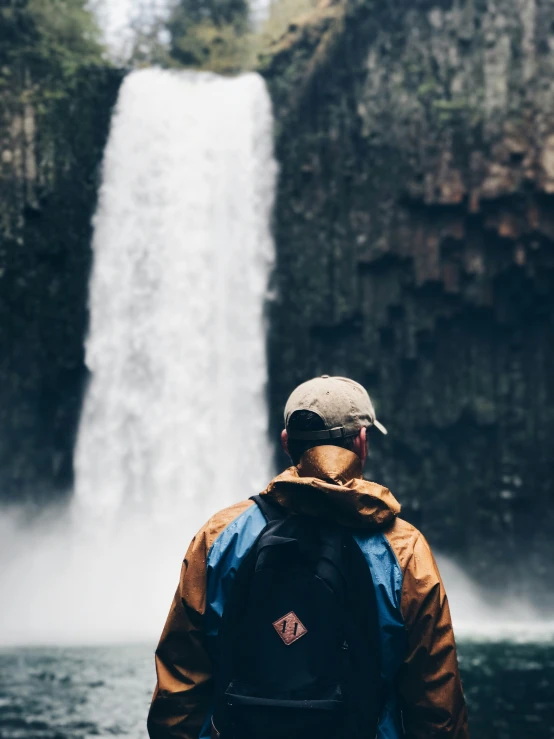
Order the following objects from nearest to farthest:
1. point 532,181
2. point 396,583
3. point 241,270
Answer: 1. point 396,583
2. point 532,181
3. point 241,270

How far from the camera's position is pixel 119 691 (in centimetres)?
814

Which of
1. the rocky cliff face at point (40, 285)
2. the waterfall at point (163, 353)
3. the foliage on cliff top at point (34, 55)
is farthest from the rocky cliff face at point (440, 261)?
the foliage on cliff top at point (34, 55)

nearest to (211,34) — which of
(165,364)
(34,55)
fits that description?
(34,55)

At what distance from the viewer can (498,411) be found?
592 inches

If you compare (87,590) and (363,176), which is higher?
(363,176)

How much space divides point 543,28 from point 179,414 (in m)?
9.45

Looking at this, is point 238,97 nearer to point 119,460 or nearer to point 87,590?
point 119,460

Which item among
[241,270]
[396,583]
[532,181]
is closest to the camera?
[396,583]

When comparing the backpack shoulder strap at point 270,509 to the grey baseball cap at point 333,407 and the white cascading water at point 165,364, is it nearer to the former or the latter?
the grey baseball cap at point 333,407

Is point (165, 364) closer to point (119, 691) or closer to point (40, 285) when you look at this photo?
point (40, 285)

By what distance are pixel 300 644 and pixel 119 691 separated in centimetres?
712

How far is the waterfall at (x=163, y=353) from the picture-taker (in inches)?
574

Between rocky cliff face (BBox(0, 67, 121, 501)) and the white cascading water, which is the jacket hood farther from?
rocky cliff face (BBox(0, 67, 121, 501))

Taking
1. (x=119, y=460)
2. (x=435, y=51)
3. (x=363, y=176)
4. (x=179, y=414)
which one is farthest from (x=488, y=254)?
(x=119, y=460)
